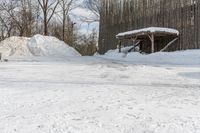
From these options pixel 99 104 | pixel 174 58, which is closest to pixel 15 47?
pixel 174 58

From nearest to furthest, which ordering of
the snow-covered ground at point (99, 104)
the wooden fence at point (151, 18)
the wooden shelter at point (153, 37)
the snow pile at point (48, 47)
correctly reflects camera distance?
the snow-covered ground at point (99, 104) → the wooden fence at point (151, 18) → the wooden shelter at point (153, 37) → the snow pile at point (48, 47)

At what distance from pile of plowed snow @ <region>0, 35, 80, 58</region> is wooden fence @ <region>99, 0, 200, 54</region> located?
9.38 ft

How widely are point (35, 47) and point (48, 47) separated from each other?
778 millimetres

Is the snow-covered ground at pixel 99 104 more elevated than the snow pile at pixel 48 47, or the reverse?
the snow pile at pixel 48 47

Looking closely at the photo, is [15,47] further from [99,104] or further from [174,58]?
[99,104]

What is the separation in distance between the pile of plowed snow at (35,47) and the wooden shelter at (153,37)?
4.22 metres

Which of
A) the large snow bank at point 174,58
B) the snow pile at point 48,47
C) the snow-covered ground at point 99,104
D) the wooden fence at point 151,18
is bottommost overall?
the snow-covered ground at point 99,104

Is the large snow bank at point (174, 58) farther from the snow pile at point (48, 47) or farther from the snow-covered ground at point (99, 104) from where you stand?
the snow pile at point (48, 47)

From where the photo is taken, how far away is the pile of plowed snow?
24.6 meters

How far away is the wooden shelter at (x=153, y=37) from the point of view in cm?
1841

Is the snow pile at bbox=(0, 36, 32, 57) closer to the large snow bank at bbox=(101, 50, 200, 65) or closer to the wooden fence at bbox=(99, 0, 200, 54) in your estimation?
the wooden fence at bbox=(99, 0, 200, 54)

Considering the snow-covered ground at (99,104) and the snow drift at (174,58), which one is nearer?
the snow-covered ground at (99,104)

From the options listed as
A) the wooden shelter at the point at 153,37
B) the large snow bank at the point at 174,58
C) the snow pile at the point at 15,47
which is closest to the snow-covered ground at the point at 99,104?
the large snow bank at the point at 174,58

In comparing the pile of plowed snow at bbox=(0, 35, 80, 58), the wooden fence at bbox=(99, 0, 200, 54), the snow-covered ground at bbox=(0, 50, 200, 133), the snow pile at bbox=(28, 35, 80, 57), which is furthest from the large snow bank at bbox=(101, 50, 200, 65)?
the pile of plowed snow at bbox=(0, 35, 80, 58)
